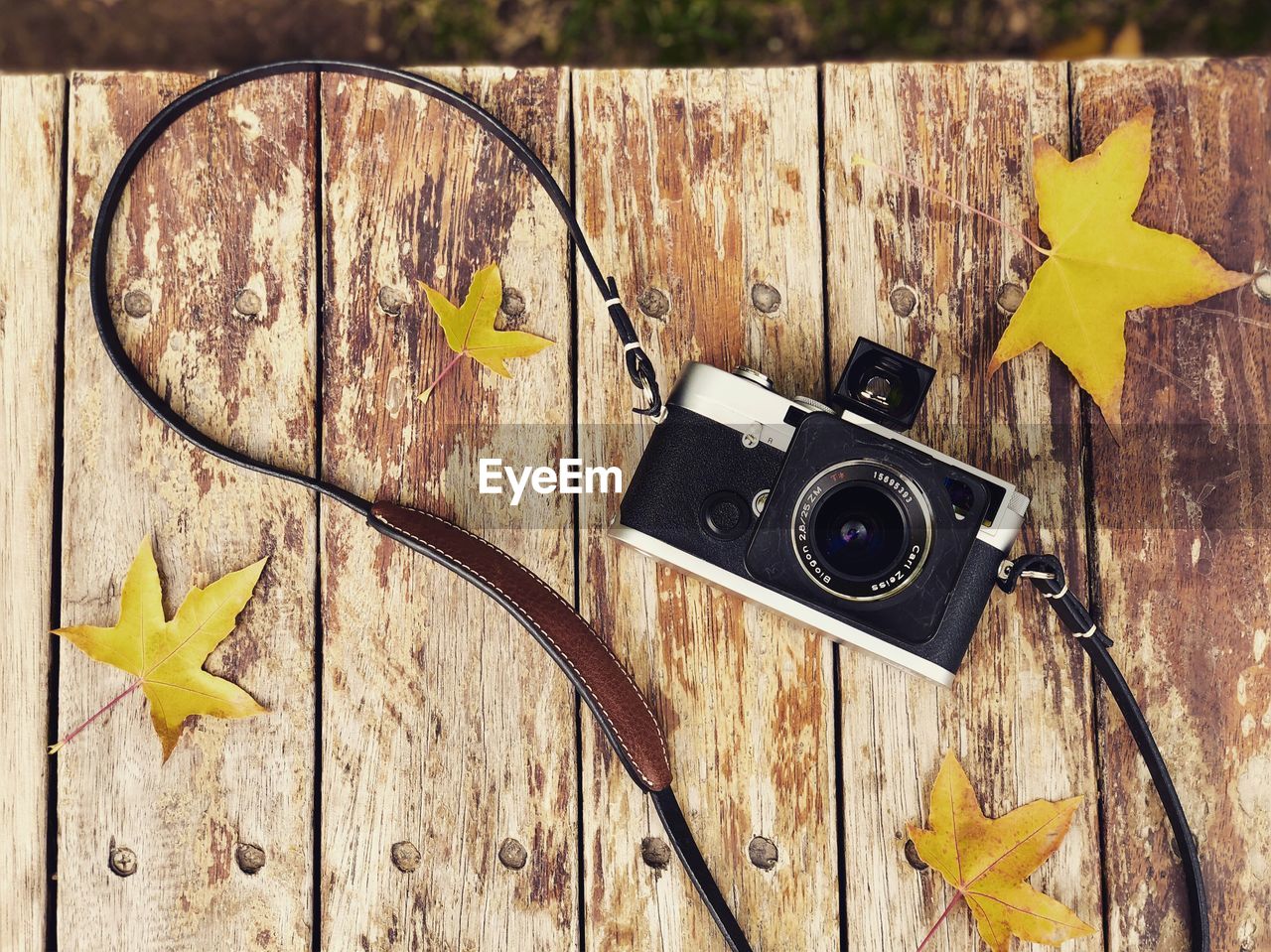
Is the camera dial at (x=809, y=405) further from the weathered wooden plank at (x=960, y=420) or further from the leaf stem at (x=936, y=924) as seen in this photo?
the leaf stem at (x=936, y=924)

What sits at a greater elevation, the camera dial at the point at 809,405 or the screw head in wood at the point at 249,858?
the camera dial at the point at 809,405

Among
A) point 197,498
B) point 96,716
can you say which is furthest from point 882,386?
point 96,716

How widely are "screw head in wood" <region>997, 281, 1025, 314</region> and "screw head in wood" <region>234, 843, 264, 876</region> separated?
25.9 inches

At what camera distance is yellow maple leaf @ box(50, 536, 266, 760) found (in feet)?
2.19

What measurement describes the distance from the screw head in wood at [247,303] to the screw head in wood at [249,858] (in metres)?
0.38

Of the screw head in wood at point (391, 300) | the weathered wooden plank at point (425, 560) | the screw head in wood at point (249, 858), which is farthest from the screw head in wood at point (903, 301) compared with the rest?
the screw head in wood at point (249, 858)

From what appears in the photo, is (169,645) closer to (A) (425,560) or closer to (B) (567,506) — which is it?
(A) (425,560)

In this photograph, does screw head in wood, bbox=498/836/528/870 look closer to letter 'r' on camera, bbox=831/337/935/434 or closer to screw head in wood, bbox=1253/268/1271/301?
letter 'r' on camera, bbox=831/337/935/434

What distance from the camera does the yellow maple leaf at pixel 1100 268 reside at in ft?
2.15

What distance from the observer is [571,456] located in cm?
68

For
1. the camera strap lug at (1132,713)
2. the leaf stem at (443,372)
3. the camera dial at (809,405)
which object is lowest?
the camera strap lug at (1132,713)

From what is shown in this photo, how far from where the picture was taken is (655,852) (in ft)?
2.21

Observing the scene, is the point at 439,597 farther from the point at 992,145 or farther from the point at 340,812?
the point at 992,145

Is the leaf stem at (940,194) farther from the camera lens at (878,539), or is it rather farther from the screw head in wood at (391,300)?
the screw head in wood at (391,300)
